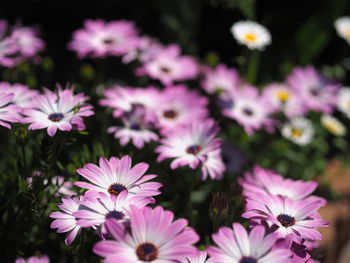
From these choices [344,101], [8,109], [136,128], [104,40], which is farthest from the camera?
[344,101]

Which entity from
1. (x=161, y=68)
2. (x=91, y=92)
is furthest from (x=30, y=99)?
(x=161, y=68)

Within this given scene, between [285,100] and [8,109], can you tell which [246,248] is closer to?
[8,109]

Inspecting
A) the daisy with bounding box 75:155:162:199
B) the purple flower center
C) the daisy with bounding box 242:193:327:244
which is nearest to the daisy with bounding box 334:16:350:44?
the daisy with bounding box 242:193:327:244

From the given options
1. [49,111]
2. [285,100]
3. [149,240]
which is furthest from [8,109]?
[285,100]

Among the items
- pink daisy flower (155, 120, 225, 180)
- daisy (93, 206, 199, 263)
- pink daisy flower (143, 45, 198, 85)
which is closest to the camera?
daisy (93, 206, 199, 263)

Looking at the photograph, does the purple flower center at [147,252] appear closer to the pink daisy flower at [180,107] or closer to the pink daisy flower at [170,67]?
the pink daisy flower at [180,107]

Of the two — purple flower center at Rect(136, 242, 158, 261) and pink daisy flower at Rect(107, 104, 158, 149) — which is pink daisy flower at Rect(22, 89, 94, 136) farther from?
purple flower center at Rect(136, 242, 158, 261)
